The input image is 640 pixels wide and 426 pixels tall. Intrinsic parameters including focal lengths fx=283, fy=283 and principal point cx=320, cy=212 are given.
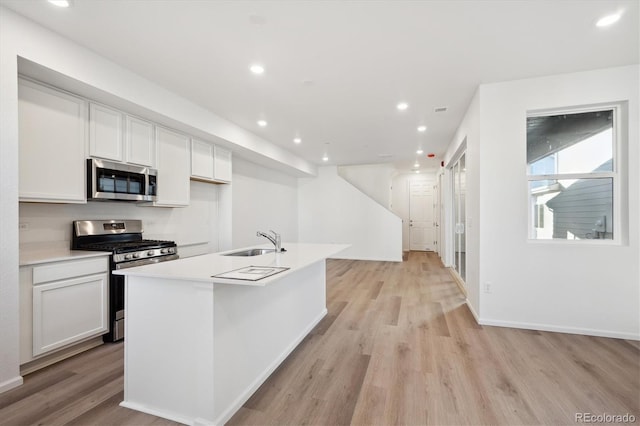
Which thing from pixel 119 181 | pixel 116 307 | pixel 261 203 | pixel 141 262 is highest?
pixel 119 181

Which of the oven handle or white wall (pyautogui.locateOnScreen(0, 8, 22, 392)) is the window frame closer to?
the oven handle

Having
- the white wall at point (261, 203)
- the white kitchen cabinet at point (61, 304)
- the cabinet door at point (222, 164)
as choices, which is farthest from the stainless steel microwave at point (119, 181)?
the white wall at point (261, 203)

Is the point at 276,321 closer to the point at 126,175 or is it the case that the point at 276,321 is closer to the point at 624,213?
the point at 126,175

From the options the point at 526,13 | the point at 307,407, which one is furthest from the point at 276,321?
the point at 526,13

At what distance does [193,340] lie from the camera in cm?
166

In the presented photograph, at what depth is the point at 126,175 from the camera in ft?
10.0

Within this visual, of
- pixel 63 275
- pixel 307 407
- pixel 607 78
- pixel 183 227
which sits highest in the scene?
pixel 607 78

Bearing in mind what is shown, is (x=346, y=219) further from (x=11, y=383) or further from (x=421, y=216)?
(x=11, y=383)

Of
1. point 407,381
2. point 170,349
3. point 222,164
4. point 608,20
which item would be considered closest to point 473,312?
point 407,381

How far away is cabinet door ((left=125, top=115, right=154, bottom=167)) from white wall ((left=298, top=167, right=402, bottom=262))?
5.14 meters

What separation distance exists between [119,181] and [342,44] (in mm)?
2622

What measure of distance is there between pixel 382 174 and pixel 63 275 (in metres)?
7.62

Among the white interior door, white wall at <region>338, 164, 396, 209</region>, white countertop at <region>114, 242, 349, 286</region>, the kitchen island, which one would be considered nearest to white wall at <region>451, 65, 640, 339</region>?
white countertop at <region>114, 242, 349, 286</region>

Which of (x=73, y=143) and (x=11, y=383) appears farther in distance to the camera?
(x=73, y=143)
